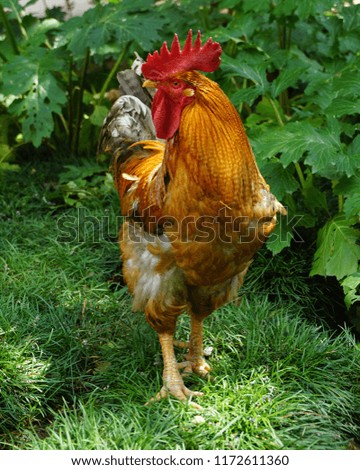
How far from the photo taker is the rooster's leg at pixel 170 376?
3625mm

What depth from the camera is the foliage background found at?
4312mm

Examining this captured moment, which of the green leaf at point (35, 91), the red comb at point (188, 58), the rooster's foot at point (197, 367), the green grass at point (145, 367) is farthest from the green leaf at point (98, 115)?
the red comb at point (188, 58)

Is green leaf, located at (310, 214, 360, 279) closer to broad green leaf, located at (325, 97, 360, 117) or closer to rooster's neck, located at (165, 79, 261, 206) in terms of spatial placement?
broad green leaf, located at (325, 97, 360, 117)

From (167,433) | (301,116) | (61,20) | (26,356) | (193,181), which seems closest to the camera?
(193,181)

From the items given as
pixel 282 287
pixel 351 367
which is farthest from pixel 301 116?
Result: pixel 351 367

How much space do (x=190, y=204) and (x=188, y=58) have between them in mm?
683

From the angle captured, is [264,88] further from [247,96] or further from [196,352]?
[196,352]

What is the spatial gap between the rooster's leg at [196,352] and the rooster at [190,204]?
15 centimetres

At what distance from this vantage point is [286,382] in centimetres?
372

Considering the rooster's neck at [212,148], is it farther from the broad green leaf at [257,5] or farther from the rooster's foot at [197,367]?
the broad green leaf at [257,5]

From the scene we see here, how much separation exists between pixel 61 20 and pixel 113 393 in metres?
4.12

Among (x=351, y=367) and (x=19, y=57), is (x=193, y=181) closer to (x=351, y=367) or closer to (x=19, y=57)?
(x=351, y=367)

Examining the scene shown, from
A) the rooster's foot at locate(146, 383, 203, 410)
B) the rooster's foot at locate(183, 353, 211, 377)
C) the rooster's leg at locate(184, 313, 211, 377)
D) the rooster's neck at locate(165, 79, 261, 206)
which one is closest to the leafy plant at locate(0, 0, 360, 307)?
the rooster's leg at locate(184, 313, 211, 377)

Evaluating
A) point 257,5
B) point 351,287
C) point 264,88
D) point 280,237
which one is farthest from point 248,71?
point 351,287
